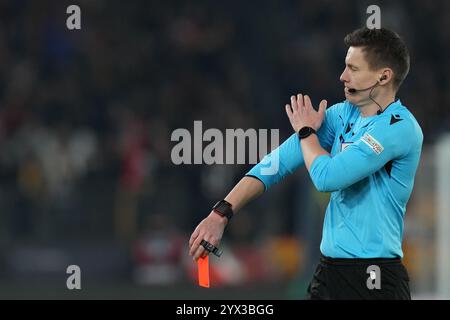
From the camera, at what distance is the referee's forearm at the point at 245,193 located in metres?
4.93

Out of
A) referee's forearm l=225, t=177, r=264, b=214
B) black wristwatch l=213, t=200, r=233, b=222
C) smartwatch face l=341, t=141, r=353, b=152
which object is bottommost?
black wristwatch l=213, t=200, r=233, b=222

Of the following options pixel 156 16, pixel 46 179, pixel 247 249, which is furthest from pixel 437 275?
pixel 156 16

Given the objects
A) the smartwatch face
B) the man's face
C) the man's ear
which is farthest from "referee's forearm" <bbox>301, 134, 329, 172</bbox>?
the man's ear

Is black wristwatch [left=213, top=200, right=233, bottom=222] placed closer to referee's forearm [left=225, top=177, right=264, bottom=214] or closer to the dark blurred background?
referee's forearm [left=225, top=177, right=264, bottom=214]

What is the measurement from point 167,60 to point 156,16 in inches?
42.0

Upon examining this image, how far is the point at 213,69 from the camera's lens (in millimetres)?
16688

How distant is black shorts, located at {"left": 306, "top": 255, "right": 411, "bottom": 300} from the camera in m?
4.79

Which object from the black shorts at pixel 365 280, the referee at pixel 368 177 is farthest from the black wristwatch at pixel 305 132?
the black shorts at pixel 365 280

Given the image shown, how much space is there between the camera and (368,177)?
4.84m

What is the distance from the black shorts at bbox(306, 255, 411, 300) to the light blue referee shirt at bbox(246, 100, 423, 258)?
4 cm

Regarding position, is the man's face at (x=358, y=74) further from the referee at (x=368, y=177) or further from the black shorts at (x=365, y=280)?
the black shorts at (x=365, y=280)

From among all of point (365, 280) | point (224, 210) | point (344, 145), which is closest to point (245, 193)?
point (224, 210)

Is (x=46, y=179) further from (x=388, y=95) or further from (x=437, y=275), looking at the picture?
(x=388, y=95)

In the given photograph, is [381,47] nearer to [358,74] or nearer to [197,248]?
[358,74]
